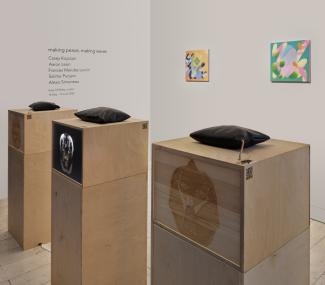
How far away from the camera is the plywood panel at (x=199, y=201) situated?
1.32 metres

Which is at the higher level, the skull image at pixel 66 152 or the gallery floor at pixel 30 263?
the skull image at pixel 66 152

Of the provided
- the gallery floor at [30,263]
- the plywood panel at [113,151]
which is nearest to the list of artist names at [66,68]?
the gallery floor at [30,263]

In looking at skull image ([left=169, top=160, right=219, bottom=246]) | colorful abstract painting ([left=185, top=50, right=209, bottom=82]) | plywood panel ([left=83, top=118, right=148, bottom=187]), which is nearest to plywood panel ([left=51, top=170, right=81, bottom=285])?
plywood panel ([left=83, top=118, right=148, bottom=187])

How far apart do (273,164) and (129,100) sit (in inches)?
168

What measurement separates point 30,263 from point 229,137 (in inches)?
81.6

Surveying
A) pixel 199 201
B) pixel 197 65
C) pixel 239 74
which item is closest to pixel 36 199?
pixel 199 201

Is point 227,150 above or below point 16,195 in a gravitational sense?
above

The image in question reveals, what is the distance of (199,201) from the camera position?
4.76 feet

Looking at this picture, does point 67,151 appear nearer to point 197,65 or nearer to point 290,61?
point 290,61

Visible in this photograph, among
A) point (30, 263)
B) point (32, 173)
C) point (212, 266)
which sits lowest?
point (30, 263)

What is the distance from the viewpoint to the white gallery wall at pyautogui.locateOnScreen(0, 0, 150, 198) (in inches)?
166

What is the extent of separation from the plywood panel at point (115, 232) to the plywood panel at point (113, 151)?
0.06 m

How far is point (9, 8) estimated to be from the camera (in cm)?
413

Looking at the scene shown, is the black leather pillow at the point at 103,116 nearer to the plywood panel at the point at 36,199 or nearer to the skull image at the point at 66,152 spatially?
the skull image at the point at 66,152
